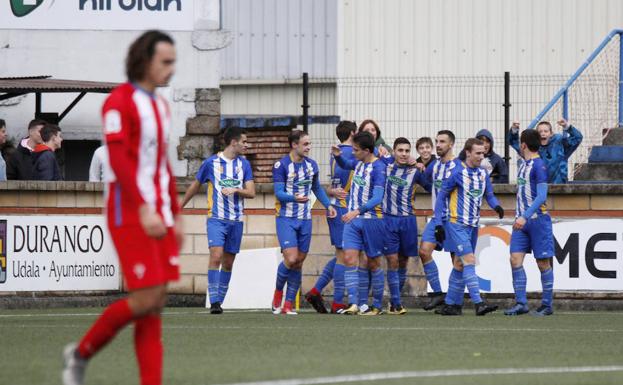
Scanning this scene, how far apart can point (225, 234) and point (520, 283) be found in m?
3.28

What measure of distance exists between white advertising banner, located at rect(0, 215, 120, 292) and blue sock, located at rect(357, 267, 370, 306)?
12.3 ft

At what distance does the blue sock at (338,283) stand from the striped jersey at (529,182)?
215 cm

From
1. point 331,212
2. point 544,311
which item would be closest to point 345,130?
point 331,212

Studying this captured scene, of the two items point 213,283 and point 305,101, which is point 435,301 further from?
point 305,101

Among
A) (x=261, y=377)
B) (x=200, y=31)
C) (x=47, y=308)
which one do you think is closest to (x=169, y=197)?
(x=261, y=377)

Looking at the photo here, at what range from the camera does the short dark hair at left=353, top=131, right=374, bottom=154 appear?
660 inches

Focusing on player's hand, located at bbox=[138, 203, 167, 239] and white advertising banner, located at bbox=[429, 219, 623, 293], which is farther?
white advertising banner, located at bbox=[429, 219, 623, 293]

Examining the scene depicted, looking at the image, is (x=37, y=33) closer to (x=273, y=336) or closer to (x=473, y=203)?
(x=473, y=203)

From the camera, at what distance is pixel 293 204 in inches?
677

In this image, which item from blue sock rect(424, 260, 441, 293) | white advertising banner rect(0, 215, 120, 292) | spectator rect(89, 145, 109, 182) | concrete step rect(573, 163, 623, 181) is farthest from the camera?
concrete step rect(573, 163, 623, 181)

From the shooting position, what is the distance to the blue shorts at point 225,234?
17062 mm

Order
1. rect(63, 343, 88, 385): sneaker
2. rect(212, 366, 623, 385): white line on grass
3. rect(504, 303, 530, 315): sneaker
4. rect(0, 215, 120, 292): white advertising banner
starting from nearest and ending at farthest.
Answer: rect(63, 343, 88, 385): sneaker, rect(212, 366, 623, 385): white line on grass, rect(504, 303, 530, 315): sneaker, rect(0, 215, 120, 292): white advertising banner

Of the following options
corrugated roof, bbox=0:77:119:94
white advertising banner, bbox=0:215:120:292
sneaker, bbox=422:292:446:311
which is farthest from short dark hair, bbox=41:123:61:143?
sneaker, bbox=422:292:446:311

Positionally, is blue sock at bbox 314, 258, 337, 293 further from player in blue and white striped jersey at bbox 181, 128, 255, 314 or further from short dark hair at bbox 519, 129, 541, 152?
short dark hair at bbox 519, 129, 541, 152
